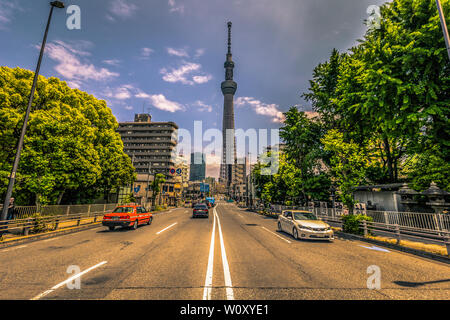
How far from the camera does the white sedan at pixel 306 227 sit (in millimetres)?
9711

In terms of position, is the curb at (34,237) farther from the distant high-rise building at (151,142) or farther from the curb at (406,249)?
the distant high-rise building at (151,142)

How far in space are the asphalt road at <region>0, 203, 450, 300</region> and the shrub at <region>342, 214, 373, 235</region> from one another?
394 cm

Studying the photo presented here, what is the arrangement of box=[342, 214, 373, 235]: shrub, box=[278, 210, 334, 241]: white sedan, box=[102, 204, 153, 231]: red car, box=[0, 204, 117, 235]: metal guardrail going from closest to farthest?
box=[0, 204, 117, 235]: metal guardrail < box=[278, 210, 334, 241]: white sedan < box=[342, 214, 373, 235]: shrub < box=[102, 204, 153, 231]: red car

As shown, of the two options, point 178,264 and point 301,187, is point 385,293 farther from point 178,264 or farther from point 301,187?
point 301,187

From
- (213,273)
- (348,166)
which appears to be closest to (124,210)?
(213,273)

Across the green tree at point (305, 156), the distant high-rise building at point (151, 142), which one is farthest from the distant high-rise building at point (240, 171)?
the green tree at point (305, 156)

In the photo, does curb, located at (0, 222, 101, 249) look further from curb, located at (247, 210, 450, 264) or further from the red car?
curb, located at (247, 210, 450, 264)

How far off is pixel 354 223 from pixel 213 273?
11.1m

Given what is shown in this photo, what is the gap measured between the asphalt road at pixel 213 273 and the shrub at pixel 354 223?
3936 mm

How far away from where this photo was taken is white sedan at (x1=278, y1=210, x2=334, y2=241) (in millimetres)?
9711

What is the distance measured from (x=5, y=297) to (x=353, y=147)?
18321 mm

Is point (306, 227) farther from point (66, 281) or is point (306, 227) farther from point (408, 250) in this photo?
point (66, 281)

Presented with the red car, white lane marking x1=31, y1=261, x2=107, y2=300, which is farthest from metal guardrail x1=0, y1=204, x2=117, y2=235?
white lane marking x1=31, y1=261, x2=107, y2=300
